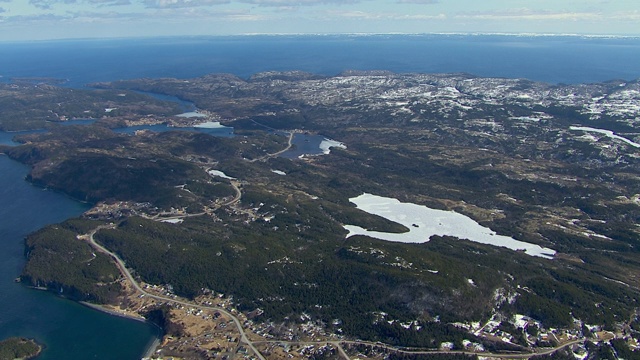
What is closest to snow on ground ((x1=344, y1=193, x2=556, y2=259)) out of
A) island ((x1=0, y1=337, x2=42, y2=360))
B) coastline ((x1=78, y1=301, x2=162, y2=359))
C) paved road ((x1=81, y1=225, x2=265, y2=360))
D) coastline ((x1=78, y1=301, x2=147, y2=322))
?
paved road ((x1=81, y1=225, x2=265, y2=360))

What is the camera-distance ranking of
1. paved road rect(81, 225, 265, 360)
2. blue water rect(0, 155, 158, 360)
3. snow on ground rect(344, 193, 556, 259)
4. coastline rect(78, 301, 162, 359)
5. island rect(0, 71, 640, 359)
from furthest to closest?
snow on ground rect(344, 193, 556, 259)
island rect(0, 71, 640, 359)
blue water rect(0, 155, 158, 360)
paved road rect(81, 225, 265, 360)
coastline rect(78, 301, 162, 359)

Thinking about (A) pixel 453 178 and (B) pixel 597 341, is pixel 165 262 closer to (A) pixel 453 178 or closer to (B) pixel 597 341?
(B) pixel 597 341

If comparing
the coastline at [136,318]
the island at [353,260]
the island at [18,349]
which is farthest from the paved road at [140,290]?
the island at [18,349]

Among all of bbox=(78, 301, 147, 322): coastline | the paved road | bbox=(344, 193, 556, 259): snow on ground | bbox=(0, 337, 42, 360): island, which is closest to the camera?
bbox=(0, 337, 42, 360): island

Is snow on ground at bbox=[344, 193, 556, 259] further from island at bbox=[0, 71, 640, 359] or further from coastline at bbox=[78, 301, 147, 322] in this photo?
coastline at bbox=[78, 301, 147, 322]

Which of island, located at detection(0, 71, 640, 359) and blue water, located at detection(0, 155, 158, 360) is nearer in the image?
blue water, located at detection(0, 155, 158, 360)

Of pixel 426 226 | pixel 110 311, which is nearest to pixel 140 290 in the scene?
pixel 110 311

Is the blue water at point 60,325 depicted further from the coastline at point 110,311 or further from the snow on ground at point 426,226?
the snow on ground at point 426,226
